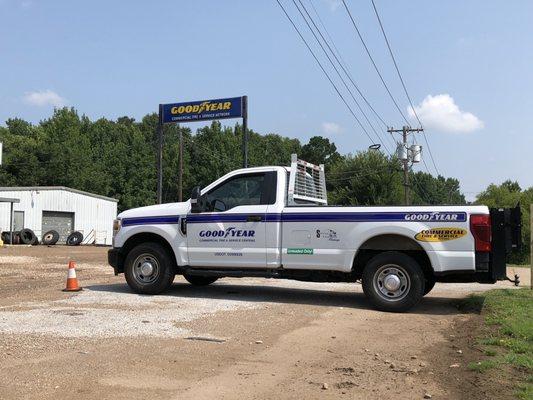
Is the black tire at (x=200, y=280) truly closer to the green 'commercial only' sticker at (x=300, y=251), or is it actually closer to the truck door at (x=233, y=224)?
the truck door at (x=233, y=224)

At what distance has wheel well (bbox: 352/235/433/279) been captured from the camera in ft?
30.7

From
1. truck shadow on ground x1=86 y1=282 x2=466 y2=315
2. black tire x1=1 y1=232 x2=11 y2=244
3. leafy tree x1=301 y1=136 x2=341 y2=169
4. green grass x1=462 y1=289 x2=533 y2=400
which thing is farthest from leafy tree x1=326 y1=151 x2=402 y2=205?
green grass x1=462 y1=289 x2=533 y2=400

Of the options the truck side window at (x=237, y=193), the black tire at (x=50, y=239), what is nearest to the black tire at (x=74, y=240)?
the black tire at (x=50, y=239)

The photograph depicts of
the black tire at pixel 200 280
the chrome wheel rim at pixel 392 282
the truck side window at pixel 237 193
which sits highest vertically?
the truck side window at pixel 237 193

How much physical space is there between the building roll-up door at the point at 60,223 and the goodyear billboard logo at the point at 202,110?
16.7 m

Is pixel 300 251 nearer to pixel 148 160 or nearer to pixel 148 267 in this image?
pixel 148 267

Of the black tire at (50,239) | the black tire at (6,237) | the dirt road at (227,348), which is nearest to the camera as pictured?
the dirt road at (227,348)

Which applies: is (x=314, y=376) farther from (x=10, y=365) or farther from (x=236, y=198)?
(x=236, y=198)

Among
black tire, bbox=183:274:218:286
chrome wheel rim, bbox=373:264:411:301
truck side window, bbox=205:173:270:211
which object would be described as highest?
truck side window, bbox=205:173:270:211

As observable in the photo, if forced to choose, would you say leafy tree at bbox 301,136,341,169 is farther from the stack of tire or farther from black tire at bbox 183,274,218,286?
black tire at bbox 183,274,218,286

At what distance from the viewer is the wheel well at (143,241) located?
35.5 ft

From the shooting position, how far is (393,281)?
30.4ft

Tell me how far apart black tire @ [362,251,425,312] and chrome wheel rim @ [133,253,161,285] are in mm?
3903

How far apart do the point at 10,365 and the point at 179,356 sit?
167 centimetres
